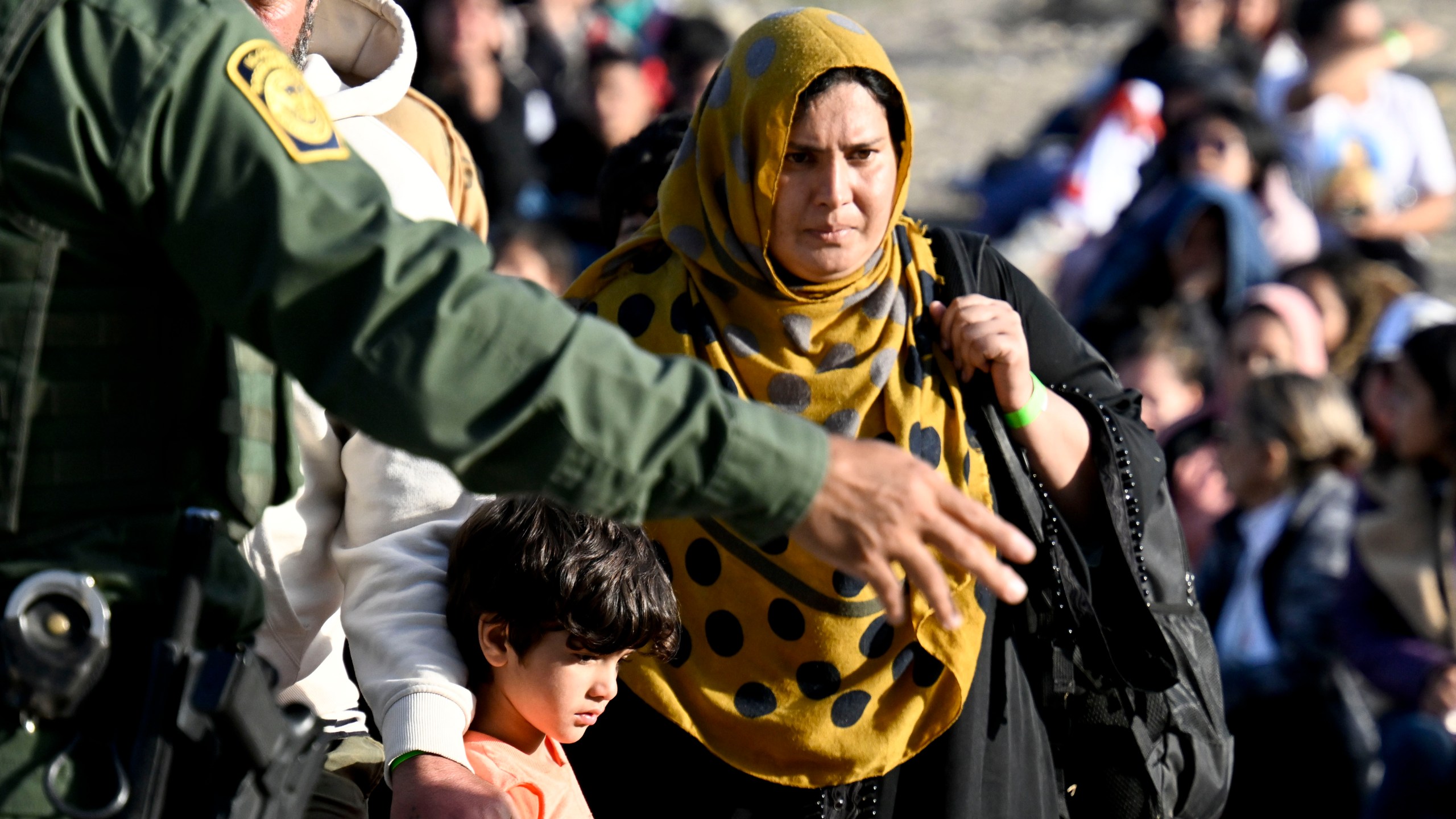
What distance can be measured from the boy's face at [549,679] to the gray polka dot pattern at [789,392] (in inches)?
20.6

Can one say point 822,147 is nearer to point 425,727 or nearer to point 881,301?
point 881,301

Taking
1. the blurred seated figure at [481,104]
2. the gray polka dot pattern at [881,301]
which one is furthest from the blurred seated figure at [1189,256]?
the gray polka dot pattern at [881,301]

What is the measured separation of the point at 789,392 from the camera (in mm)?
2801

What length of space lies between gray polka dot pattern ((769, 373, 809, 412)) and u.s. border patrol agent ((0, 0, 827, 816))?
1058mm

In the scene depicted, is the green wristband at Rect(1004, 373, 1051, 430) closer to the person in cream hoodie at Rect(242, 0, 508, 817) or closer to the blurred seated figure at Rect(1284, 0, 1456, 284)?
the person in cream hoodie at Rect(242, 0, 508, 817)

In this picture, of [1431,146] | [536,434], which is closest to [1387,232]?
[1431,146]

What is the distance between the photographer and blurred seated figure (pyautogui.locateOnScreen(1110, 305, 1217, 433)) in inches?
243

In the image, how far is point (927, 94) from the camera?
12984mm

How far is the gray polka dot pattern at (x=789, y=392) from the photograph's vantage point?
279cm

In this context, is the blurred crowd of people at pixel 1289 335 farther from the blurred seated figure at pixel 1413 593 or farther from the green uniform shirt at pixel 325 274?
the green uniform shirt at pixel 325 274

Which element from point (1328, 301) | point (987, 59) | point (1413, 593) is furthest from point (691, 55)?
point (987, 59)

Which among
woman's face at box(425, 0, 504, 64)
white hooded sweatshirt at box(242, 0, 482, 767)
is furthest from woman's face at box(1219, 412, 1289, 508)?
woman's face at box(425, 0, 504, 64)

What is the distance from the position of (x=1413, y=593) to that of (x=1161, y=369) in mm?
1754

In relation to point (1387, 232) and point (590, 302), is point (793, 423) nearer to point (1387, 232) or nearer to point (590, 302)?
point (590, 302)
